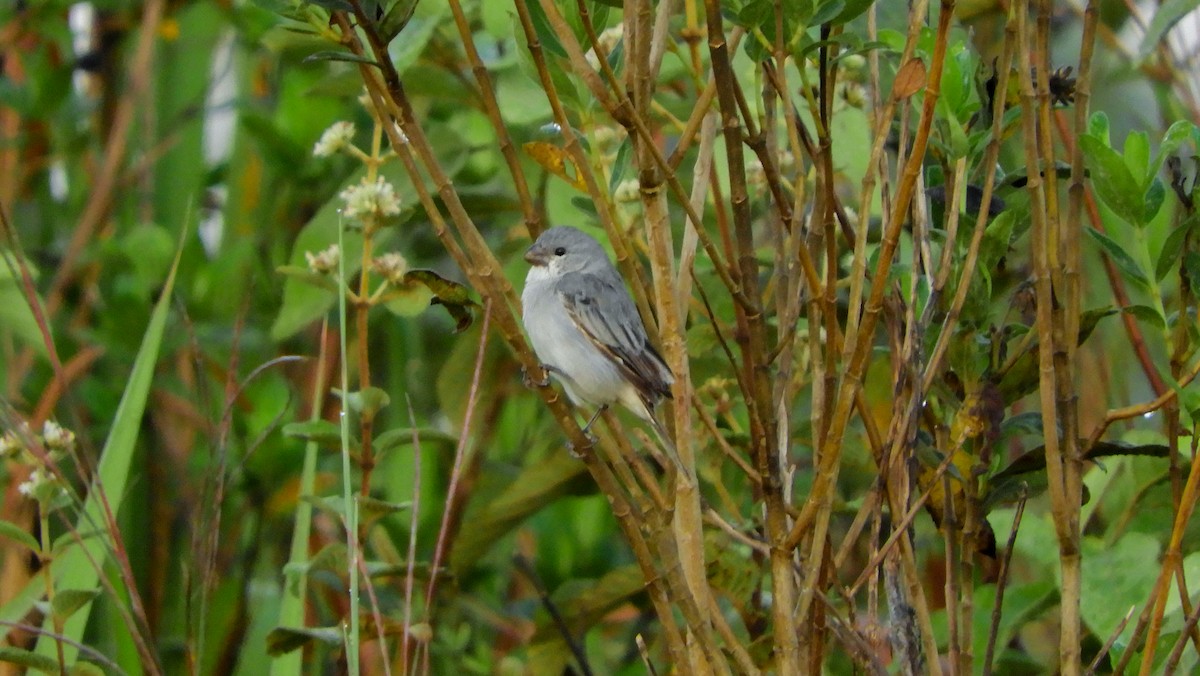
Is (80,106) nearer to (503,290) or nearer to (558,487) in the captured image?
(558,487)

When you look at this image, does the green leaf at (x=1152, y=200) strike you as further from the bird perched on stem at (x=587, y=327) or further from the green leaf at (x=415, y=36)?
the green leaf at (x=415, y=36)

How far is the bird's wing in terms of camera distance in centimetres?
242

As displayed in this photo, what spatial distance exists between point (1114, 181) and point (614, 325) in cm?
112

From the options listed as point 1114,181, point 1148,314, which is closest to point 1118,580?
point 1148,314

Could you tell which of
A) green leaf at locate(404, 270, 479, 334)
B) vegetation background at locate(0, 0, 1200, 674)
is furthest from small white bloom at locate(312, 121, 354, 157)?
green leaf at locate(404, 270, 479, 334)

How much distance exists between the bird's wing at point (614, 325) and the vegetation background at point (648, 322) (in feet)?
0.42

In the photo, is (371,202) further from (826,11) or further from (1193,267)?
(1193,267)

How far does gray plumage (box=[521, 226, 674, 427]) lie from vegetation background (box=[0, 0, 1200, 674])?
9 cm

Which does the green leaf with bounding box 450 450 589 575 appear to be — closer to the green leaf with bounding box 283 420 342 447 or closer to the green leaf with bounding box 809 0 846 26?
the green leaf with bounding box 283 420 342 447

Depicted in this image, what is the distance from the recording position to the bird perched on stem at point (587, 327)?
2.49 meters

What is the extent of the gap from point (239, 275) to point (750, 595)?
5.28ft

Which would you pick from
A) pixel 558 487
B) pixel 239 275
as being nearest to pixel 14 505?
pixel 239 275

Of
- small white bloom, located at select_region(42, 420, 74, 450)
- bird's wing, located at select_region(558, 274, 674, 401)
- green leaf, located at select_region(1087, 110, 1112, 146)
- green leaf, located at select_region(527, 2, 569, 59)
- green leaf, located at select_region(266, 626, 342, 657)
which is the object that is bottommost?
green leaf, located at select_region(266, 626, 342, 657)

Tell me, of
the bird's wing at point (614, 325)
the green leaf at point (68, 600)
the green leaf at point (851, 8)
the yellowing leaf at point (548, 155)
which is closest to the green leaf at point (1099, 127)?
the green leaf at point (851, 8)
